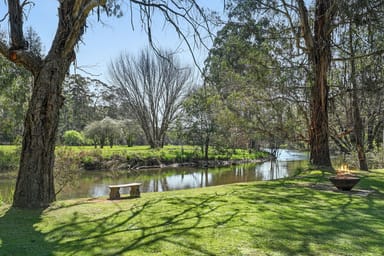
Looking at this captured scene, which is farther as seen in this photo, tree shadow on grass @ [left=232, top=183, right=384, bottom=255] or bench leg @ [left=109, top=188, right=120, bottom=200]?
bench leg @ [left=109, top=188, right=120, bottom=200]

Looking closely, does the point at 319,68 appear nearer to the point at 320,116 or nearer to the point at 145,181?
the point at 320,116

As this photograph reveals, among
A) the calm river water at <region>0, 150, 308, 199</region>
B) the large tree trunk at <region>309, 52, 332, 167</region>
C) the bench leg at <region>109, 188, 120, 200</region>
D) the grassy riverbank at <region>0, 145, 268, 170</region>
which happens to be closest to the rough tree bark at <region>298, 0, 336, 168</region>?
the large tree trunk at <region>309, 52, 332, 167</region>

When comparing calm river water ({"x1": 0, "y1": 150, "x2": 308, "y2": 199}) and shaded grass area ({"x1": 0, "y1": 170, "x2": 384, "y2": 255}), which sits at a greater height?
shaded grass area ({"x1": 0, "y1": 170, "x2": 384, "y2": 255})

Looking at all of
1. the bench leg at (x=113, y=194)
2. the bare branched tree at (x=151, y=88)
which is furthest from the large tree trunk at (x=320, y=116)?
the bare branched tree at (x=151, y=88)

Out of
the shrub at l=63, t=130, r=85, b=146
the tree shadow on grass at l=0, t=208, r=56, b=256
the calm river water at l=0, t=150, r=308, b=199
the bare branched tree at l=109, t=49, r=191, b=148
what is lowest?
the calm river water at l=0, t=150, r=308, b=199

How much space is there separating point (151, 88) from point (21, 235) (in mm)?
27448

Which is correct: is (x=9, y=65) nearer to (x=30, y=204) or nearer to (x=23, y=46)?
(x=23, y=46)

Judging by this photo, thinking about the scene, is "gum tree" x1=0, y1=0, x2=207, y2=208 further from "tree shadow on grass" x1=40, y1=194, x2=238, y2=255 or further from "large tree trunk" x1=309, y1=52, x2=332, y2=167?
"large tree trunk" x1=309, y1=52, x2=332, y2=167

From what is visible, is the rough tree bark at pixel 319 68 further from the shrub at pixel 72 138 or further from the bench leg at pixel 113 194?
the shrub at pixel 72 138

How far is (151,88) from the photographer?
3117 centimetres

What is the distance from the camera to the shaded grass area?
3633mm

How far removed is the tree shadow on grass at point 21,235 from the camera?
3.62 metres

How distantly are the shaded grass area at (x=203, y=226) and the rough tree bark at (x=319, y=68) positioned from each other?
492cm

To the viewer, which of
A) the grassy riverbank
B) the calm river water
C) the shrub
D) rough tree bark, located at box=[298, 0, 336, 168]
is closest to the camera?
rough tree bark, located at box=[298, 0, 336, 168]
